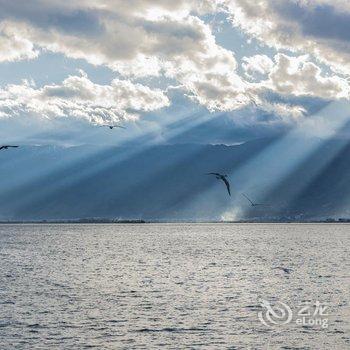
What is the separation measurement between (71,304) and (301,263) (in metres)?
73.9

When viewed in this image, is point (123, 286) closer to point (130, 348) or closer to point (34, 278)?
point (34, 278)

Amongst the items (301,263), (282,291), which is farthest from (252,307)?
(301,263)

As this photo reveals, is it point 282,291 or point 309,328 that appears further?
point 282,291

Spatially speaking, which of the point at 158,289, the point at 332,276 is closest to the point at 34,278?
the point at 158,289

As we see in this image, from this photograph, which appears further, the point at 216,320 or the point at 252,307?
the point at 252,307

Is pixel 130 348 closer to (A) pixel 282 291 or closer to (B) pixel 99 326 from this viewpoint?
(B) pixel 99 326

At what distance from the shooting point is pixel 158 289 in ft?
287

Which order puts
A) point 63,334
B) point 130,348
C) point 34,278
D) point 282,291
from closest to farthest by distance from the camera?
point 130,348 < point 63,334 < point 282,291 < point 34,278

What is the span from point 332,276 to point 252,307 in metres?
39.0

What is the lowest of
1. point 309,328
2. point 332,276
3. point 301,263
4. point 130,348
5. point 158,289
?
point 130,348

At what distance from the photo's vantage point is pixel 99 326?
198 ft

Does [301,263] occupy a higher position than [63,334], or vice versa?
[301,263]

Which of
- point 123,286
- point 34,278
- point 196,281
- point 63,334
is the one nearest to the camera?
point 63,334

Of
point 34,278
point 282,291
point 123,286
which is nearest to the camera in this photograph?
point 282,291
